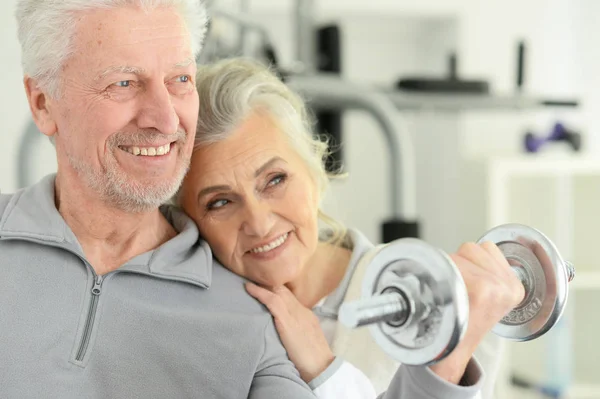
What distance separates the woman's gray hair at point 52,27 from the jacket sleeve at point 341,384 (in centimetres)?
62

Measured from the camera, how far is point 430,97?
3.35m

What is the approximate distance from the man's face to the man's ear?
0.04 m

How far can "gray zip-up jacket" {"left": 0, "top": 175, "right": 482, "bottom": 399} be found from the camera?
140 cm

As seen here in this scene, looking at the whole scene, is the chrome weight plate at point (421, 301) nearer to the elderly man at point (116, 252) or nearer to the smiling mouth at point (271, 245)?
the elderly man at point (116, 252)

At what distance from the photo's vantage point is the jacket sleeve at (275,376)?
1.38 meters

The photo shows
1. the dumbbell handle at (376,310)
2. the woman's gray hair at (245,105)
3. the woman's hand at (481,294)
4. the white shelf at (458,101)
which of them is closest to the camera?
the dumbbell handle at (376,310)

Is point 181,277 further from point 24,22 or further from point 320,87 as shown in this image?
point 320,87

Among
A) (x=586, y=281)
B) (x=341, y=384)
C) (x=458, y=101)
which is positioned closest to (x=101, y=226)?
(x=341, y=384)

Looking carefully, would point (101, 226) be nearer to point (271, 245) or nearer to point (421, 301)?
point (271, 245)

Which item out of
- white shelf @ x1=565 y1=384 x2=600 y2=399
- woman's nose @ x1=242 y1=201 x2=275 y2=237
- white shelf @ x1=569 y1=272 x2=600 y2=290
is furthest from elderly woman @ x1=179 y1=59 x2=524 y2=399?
white shelf @ x1=565 y1=384 x2=600 y2=399

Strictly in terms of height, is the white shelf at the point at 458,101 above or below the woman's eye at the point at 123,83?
below

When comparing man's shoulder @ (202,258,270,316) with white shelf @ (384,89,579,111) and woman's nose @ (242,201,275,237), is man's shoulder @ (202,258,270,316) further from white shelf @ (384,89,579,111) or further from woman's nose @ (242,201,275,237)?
white shelf @ (384,89,579,111)

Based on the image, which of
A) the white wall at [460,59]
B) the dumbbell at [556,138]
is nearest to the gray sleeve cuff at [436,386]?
the dumbbell at [556,138]

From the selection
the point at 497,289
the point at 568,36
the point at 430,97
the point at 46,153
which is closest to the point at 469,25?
the point at 568,36
